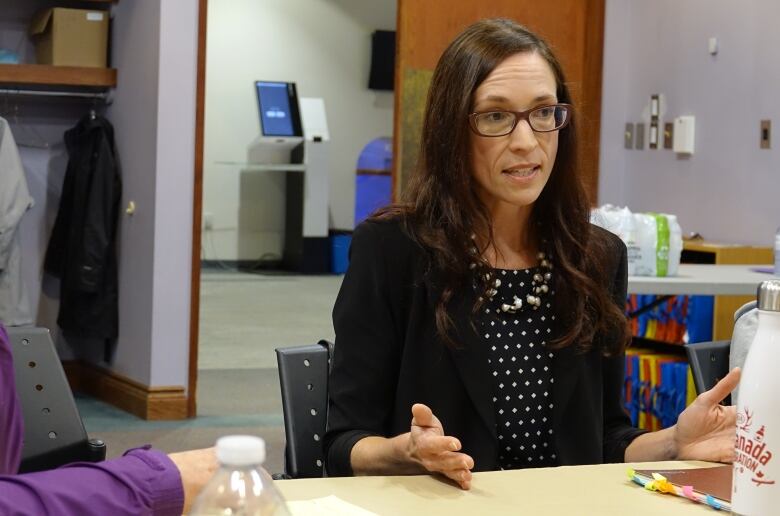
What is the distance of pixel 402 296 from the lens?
6.64ft

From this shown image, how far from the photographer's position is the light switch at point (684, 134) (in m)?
6.35

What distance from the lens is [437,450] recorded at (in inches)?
61.8

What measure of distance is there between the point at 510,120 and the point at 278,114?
10.6 metres

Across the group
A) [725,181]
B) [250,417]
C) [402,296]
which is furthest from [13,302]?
[402,296]

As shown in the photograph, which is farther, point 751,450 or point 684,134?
point 684,134

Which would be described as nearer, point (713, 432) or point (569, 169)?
point (713, 432)

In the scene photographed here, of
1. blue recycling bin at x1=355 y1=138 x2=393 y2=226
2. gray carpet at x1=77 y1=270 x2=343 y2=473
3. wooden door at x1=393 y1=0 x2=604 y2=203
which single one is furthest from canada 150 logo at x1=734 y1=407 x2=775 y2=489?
blue recycling bin at x1=355 y1=138 x2=393 y2=226

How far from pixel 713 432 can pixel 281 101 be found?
10913 millimetres

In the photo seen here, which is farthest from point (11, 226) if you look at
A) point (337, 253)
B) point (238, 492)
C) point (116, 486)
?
point (337, 253)

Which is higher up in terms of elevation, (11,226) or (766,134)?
(766,134)

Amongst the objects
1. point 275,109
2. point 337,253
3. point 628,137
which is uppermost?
point 275,109

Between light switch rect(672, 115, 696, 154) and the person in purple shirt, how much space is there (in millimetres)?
5355

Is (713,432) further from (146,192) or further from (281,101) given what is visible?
(281,101)

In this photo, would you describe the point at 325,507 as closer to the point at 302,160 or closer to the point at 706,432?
the point at 706,432
